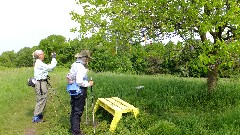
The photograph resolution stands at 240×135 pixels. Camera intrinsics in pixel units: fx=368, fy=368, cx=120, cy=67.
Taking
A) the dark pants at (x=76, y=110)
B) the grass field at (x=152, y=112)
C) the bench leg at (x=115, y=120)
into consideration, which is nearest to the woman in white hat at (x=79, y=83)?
the dark pants at (x=76, y=110)

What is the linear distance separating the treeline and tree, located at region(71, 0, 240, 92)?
1.24 ft

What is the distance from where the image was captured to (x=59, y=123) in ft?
41.4

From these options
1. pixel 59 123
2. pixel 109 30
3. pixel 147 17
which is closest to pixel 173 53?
pixel 147 17

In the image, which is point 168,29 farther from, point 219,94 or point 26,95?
point 26,95

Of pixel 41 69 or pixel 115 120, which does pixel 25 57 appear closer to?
pixel 41 69

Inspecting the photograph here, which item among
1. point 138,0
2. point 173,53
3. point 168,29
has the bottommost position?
point 173,53

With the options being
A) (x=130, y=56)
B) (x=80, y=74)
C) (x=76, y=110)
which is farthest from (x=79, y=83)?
(x=130, y=56)

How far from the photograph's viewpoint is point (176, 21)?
1184 centimetres

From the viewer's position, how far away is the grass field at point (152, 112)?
10.9 metres

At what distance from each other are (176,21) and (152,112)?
11.0ft

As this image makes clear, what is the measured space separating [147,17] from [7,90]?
9889 millimetres

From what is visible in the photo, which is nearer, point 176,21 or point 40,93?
point 176,21

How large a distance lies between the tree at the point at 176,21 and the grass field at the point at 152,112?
1316 millimetres

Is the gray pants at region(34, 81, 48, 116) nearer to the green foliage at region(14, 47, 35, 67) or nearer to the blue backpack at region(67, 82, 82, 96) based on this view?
the blue backpack at region(67, 82, 82, 96)
